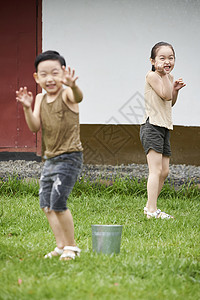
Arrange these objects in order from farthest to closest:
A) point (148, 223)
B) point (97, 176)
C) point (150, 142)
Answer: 1. point (97, 176)
2. point (150, 142)
3. point (148, 223)

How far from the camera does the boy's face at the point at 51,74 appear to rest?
319 centimetres

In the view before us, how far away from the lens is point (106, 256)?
322 centimetres

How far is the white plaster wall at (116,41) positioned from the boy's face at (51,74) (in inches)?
168

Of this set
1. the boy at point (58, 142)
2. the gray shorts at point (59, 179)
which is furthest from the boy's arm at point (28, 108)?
the gray shorts at point (59, 179)

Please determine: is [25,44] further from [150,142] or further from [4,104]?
[150,142]

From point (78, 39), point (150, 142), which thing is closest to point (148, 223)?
point (150, 142)

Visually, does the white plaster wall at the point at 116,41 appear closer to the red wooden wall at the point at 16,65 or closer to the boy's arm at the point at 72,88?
the red wooden wall at the point at 16,65

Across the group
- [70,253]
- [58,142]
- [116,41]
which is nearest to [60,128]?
[58,142]

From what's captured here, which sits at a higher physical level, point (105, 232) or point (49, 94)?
point (49, 94)

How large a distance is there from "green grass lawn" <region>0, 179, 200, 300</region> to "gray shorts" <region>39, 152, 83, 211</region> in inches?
13.5

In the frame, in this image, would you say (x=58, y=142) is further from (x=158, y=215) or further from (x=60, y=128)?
(x=158, y=215)

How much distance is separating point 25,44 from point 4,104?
0.94m

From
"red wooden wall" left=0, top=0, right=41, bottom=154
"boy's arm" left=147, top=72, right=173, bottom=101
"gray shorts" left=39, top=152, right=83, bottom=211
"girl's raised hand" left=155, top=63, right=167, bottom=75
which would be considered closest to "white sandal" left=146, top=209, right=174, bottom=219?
"boy's arm" left=147, top=72, right=173, bottom=101

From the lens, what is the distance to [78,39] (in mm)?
7473
